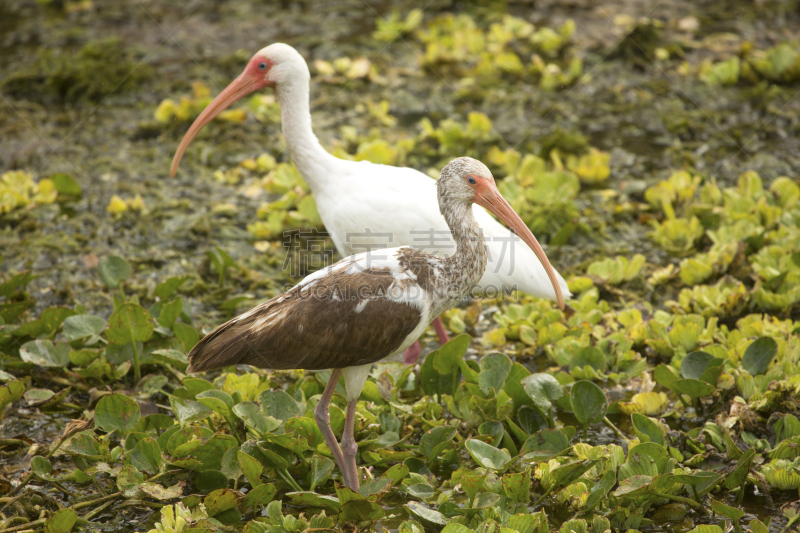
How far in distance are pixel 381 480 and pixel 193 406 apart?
110 cm

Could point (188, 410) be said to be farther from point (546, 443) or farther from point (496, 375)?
point (546, 443)

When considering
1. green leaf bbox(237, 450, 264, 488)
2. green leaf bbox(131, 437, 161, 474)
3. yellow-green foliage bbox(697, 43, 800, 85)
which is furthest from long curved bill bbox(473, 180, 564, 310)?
yellow-green foliage bbox(697, 43, 800, 85)

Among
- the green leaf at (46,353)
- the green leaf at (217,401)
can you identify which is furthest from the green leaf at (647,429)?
the green leaf at (46,353)

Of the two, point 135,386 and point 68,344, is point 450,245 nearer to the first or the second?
point 135,386

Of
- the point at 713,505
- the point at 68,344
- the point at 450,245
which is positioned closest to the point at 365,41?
the point at 450,245

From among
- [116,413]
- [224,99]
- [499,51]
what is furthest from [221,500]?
[499,51]

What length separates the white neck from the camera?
4457mm

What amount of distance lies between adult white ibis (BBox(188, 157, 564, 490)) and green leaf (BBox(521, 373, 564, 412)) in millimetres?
668

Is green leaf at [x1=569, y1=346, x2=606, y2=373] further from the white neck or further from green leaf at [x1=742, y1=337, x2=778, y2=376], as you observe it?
the white neck

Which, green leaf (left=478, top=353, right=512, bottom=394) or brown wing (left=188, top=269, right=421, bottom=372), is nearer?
brown wing (left=188, top=269, right=421, bottom=372)

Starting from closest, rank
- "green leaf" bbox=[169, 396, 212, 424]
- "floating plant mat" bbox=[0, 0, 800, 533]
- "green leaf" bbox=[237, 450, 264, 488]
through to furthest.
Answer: "green leaf" bbox=[237, 450, 264, 488] < "floating plant mat" bbox=[0, 0, 800, 533] < "green leaf" bbox=[169, 396, 212, 424]

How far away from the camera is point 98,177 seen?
630 centimetres

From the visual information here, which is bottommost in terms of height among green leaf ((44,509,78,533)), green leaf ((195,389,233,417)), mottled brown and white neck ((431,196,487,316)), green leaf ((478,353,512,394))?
green leaf ((44,509,78,533))

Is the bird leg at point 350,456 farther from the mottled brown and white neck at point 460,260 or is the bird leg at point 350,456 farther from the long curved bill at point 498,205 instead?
the long curved bill at point 498,205
